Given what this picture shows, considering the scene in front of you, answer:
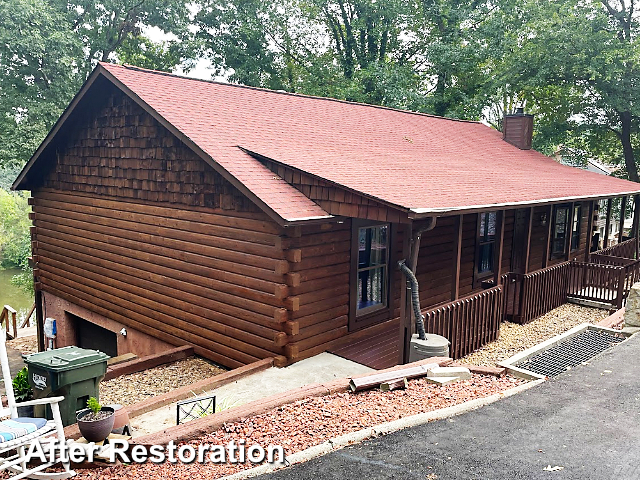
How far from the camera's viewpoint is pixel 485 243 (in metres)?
12.0

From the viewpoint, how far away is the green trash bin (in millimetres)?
4965

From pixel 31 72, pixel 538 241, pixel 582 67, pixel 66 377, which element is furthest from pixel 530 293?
pixel 31 72

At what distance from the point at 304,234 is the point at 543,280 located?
21.3 ft

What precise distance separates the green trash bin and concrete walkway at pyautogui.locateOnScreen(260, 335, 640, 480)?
7.29 feet

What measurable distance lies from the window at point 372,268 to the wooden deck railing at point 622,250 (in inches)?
320

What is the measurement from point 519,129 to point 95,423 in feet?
53.7

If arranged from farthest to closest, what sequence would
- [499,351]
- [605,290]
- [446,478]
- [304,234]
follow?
[605,290]
[499,351]
[304,234]
[446,478]

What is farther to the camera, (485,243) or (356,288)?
(485,243)

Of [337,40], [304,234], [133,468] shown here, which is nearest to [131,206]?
[304,234]

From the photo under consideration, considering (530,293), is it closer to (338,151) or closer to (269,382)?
(338,151)

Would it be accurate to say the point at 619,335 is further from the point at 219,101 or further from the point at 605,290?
the point at 219,101

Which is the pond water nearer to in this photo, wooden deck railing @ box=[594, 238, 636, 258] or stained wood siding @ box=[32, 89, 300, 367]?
stained wood siding @ box=[32, 89, 300, 367]

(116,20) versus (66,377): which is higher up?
(116,20)

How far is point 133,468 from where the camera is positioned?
4219 mm
